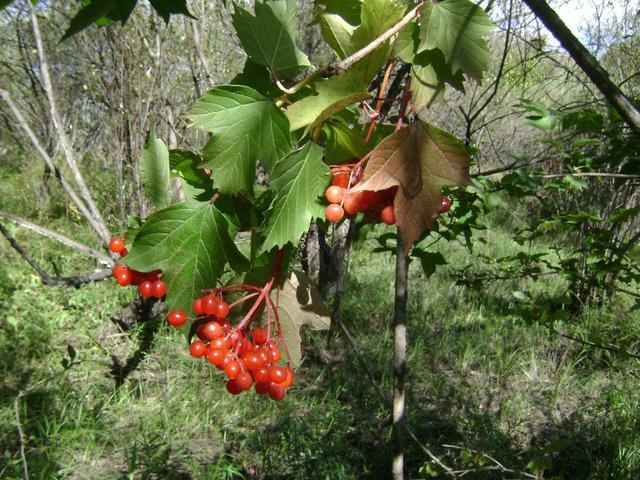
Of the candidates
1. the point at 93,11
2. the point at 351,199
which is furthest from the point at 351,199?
the point at 93,11

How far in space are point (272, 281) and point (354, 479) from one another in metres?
1.91

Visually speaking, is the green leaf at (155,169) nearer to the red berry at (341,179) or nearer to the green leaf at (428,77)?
the red berry at (341,179)

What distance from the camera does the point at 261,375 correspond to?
2.34ft

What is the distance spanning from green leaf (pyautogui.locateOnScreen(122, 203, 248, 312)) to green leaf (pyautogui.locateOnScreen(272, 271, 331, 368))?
114 millimetres

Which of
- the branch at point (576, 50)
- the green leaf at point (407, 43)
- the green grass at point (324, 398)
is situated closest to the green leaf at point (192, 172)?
the green leaf at point (407, 43)

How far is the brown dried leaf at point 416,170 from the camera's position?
1.73 ft

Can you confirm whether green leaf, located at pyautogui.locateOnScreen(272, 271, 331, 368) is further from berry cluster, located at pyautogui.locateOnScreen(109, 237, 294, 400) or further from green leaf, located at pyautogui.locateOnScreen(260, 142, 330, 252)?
green leaf, located at pyautogui.locateOnScreen(260, 142, 330, 252)

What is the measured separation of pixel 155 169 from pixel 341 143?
10.4 inches

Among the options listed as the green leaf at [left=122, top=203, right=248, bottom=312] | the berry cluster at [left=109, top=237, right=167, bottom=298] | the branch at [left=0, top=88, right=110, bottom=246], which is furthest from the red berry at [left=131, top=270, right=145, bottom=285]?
the branch at [left=0, top=88, right=110, bottom=246]

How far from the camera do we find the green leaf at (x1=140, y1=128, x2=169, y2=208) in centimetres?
68

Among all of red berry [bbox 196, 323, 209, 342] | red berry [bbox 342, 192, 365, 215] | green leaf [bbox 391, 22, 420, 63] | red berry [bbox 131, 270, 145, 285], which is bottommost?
red berry [bbox 196, 323, 209, 342]

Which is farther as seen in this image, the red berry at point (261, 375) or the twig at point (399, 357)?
the twig at point (399, 357)

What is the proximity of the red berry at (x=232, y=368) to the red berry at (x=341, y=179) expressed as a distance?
29cm

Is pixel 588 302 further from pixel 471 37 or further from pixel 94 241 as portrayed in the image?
pixel 94 241
